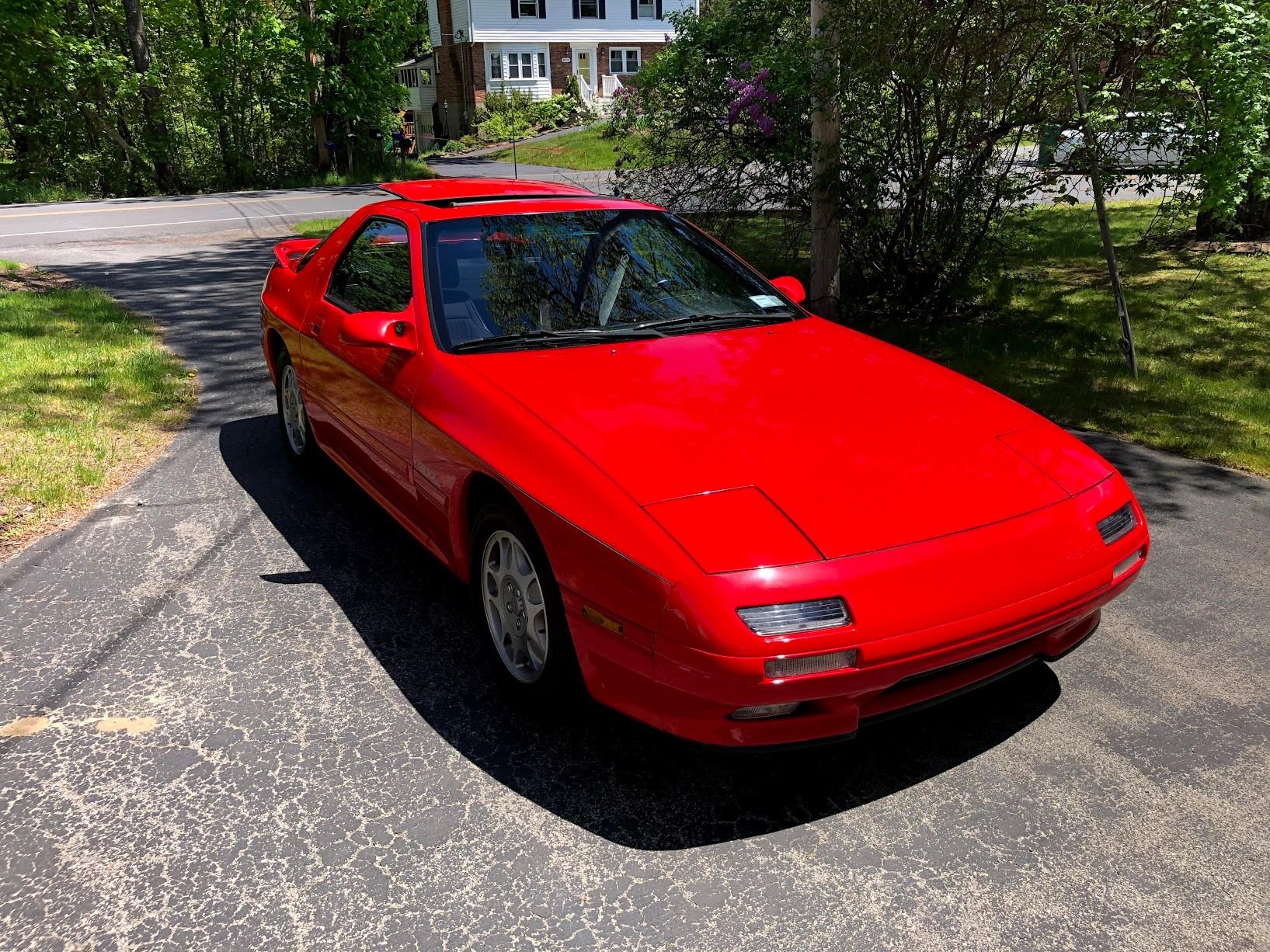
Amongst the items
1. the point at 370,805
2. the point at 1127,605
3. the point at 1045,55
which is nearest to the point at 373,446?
the point at 370,805

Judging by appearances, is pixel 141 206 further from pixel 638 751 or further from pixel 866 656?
pixel 866 656

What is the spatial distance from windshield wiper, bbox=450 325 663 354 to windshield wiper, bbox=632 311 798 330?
2.1 inches

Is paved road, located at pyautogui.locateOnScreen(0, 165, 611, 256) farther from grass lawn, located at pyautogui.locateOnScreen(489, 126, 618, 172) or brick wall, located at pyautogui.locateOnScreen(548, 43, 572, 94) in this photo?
brick wall, located at pyautogui.locateOnScreen(548, 43, 572, 94)

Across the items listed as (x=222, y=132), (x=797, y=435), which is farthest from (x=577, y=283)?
(x=222, y=132)

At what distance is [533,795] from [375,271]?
253cm

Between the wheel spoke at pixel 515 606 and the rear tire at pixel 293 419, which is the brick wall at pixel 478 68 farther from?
the wheel spoke at pixel 515 606

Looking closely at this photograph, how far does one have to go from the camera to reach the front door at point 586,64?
151 ft

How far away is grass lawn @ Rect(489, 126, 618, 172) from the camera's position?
29.4 m

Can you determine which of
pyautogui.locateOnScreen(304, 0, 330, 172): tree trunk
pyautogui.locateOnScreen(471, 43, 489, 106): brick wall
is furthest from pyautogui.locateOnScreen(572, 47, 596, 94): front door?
pyautogui.locateOnScreen(304, 0, 330, 172): tree trunk

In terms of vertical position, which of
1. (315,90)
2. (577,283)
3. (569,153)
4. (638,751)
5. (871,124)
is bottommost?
(638,751)

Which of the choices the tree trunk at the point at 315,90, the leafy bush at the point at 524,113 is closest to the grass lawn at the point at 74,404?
the tree trunk at the point at 315,90

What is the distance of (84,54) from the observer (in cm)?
2514

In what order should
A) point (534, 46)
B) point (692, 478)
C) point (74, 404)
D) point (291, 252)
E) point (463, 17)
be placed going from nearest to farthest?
1. point (692, 478)
2. point (291, 252)
3. point (74, 404)
4. point (463, 17)
5. point (534, 46)

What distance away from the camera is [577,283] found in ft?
13.3
